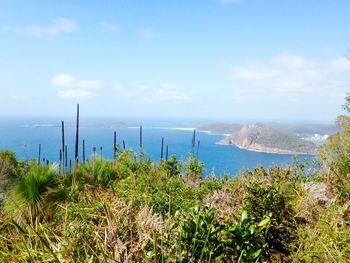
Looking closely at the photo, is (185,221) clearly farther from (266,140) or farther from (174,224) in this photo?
(266,140)

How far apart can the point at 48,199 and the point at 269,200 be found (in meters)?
4.34

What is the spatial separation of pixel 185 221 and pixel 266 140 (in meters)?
99.7

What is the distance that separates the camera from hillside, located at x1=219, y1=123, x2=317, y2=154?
271ft

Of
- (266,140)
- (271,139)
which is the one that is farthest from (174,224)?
(266,140)

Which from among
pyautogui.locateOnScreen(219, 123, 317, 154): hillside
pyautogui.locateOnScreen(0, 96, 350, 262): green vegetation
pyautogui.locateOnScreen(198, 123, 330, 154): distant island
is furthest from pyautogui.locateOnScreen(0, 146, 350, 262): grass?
pyautogui.locateOnScreen(219, 123, 317, 154): hillside

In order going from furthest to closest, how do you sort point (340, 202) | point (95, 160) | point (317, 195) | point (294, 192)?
1. point (95, 160)
2. point (294, 192)
3. point (317, 195)
4. point (340, 202)

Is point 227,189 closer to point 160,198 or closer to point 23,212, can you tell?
point 160,198

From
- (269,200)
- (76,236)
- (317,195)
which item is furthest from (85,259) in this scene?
(317,195)

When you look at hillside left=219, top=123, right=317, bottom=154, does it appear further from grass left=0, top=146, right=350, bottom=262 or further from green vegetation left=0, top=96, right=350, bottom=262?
grass left=0, top=146, right=350, bottom=262

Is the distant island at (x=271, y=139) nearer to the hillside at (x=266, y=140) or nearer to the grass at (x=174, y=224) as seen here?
the hillside at (x=266, y=140)

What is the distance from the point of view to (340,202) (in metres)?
3.57

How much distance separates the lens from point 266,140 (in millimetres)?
97875

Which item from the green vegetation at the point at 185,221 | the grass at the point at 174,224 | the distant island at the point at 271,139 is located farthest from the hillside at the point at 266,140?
the grass at the point at 174,224

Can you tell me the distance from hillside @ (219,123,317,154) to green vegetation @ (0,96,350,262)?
7025 cm
